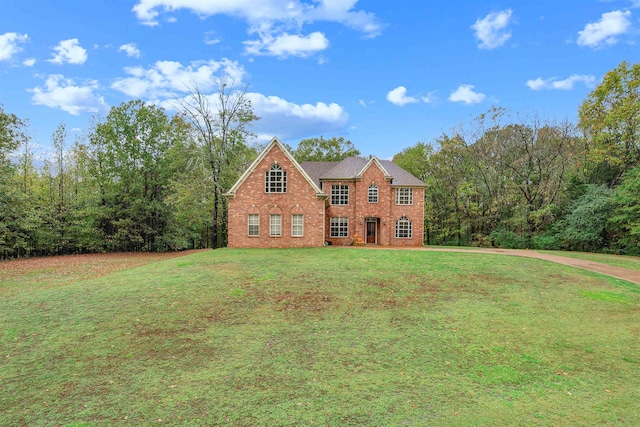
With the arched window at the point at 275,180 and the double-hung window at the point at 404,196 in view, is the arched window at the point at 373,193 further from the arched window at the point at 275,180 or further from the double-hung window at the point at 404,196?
the arched window at the point at 275,180

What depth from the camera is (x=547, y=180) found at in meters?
32.4

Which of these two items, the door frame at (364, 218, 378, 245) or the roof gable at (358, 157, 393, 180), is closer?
the roof gable at (358, 157, 393, 180)

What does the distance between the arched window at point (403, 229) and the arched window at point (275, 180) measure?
36.1 feet

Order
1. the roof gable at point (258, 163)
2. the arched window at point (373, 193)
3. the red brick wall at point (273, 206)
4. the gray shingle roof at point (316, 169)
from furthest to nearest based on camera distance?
the gray shingle roof at point (316, 169) < the arched window at point (373, 193) < the red brick wall at point (273, 206) < the roof gable at point (258, 163)

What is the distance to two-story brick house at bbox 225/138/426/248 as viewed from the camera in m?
24.8

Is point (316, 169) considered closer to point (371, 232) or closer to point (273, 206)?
point (371, 232)

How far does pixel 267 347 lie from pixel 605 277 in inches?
592

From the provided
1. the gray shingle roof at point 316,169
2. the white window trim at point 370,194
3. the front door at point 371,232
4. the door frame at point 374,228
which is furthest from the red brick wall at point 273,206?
the front door at point 371,232

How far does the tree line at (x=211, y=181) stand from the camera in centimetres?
2625

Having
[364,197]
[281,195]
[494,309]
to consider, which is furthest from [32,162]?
[494,309]

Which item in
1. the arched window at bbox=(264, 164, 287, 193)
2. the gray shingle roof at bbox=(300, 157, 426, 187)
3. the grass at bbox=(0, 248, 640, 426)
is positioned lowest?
the grass at bbox=(0, 248, 640, 426)

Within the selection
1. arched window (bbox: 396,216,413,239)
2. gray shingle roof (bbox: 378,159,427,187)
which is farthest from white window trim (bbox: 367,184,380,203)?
arched window (bbox: 396,216,413,239)

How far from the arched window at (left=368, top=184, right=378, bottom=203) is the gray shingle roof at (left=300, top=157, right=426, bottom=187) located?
5.21ft

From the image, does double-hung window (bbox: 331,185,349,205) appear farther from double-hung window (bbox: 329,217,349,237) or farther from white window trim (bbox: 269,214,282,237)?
white window trim (bbox: 269,214,282,237)
